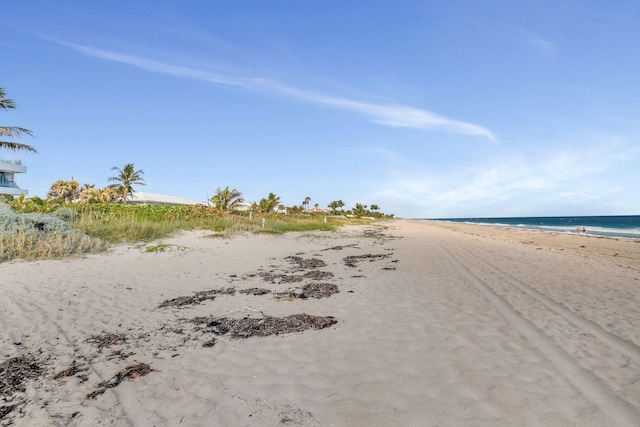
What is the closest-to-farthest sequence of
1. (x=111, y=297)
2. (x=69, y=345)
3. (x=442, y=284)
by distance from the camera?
(x=69, y=345)
(x=111, y=297)
(x=442, y=284)

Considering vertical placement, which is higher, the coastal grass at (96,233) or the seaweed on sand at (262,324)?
the coastal grass at (96,233)

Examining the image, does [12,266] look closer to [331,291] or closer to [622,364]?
[331,291]

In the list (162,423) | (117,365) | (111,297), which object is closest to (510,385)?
(162,423)

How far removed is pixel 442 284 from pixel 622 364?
15.3 feet

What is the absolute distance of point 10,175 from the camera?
49438 millimetres

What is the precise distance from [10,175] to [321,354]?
65087 mm

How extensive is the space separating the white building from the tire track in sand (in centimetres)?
6199

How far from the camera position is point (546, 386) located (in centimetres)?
354

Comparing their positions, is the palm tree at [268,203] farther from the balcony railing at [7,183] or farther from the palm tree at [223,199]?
the balcony railing at [7,183]

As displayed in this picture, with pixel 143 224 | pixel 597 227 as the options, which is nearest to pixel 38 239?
pixel 143 224

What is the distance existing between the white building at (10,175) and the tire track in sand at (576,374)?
203ft

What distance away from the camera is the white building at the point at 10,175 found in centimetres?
4747

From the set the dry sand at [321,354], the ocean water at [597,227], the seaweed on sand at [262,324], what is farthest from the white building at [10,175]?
the ocean water at [597,227]

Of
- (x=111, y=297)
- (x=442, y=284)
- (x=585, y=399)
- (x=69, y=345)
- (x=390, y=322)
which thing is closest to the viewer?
(x=585, y=399)
